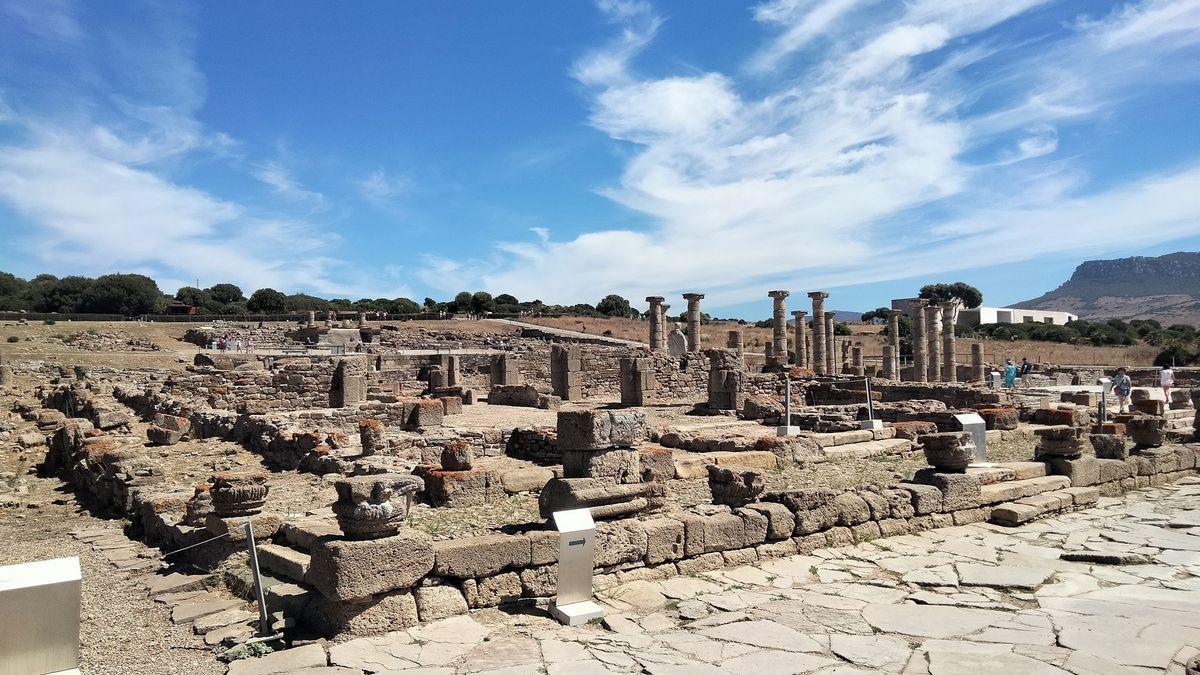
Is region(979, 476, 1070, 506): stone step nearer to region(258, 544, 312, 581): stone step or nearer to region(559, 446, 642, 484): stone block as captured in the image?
region(559, 446, 642, 484): stone block

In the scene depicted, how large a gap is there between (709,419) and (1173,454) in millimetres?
10937

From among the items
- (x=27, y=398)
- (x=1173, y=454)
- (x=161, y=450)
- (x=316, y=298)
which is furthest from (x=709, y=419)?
(x=316, y=298)

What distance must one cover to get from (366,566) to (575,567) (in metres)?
1.71

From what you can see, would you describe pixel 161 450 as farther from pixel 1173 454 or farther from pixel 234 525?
pixel 1173 454

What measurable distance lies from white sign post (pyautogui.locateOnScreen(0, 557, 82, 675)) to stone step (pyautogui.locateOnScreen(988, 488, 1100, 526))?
9.94 m

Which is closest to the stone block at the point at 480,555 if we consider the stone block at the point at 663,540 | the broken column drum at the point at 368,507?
the broken column drum at the point at 368,507

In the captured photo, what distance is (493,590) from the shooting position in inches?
260

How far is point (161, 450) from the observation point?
15281 mm

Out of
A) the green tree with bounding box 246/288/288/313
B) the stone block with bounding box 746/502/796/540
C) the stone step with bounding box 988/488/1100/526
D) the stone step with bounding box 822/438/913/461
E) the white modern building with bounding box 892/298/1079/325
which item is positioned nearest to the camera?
the stone block with bounding box 746/502/796/540

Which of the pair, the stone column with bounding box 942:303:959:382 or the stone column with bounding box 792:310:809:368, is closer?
the stone column with bounding box 942:303:959:382

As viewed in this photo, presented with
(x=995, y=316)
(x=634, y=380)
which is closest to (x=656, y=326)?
(x=634, y=380)

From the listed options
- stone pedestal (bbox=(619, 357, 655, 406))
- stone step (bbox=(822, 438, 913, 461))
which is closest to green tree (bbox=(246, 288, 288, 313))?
stone pedestal (bbox=(619, 357, 655, 406))

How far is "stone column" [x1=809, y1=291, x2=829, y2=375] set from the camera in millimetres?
38438

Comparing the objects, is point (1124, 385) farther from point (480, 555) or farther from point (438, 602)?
point (438, 602)
